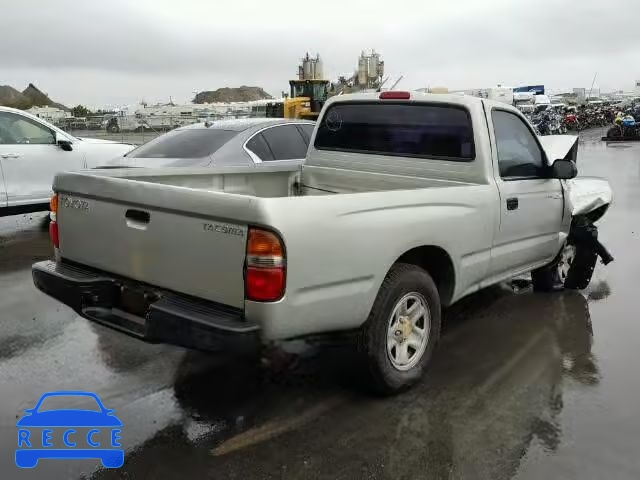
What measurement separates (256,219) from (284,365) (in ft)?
5.57

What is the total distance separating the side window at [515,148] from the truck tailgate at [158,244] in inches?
98.2

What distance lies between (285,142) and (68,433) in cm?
556

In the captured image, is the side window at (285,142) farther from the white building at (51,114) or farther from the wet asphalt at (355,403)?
the white building at (51,114)

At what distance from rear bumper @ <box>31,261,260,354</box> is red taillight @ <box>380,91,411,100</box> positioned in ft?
8.49

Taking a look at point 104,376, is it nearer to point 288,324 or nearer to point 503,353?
point 288,324

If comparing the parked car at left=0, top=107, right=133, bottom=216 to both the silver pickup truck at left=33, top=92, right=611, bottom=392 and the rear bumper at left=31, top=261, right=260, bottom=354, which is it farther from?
the rear bumper at left=31, top=261, right=260, bottom=354

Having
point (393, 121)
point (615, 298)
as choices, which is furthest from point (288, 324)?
point (615, 298)

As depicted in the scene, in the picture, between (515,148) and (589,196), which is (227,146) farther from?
(589,196)

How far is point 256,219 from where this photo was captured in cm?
290

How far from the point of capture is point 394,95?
16.3ft

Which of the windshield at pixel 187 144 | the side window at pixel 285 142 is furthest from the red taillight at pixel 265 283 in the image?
the side window at pixel 285 142

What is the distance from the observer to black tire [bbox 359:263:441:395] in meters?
3.51

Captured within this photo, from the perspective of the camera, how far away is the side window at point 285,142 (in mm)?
8094

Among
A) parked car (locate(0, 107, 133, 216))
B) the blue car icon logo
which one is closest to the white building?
Answer: parked car (locate(0, 107, 133, 216))
